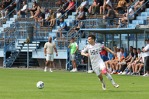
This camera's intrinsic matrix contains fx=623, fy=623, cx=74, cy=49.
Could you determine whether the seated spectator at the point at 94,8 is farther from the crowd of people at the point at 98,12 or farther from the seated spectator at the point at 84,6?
the seated spectator at the point at 84,6

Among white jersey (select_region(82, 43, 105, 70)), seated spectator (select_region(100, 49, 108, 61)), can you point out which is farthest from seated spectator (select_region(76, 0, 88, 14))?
white jersey (select_region(82, 43, 105, 70))

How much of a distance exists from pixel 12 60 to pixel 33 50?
1962 mm

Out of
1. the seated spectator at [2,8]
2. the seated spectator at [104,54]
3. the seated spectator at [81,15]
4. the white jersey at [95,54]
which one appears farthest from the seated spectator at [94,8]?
the white jersey at [95,54]

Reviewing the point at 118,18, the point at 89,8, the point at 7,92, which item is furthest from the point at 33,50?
the point at 7,92

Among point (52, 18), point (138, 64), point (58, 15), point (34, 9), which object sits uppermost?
point (34, 9)

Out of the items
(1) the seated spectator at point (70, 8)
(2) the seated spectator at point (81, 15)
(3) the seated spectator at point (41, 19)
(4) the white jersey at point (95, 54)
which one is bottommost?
(4) the white jersey at point (95, 54)

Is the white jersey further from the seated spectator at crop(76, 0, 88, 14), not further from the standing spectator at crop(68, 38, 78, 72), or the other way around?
the seated spectator at crop(76, 0, 88, 14)

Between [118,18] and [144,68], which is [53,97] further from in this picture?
[118,18]

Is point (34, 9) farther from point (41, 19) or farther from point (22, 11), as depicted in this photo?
point (41, 19)

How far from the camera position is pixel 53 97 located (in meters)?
18.1

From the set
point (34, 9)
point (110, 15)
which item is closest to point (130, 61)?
point (110, 15)

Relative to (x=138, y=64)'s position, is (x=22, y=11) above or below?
above

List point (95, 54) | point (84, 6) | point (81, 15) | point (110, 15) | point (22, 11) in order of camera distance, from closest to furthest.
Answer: point (95, 54) < point (110, 15) < point (81, 15) < point (84, 6) < point (22, 11)

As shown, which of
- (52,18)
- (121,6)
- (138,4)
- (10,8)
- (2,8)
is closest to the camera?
(138,4)
